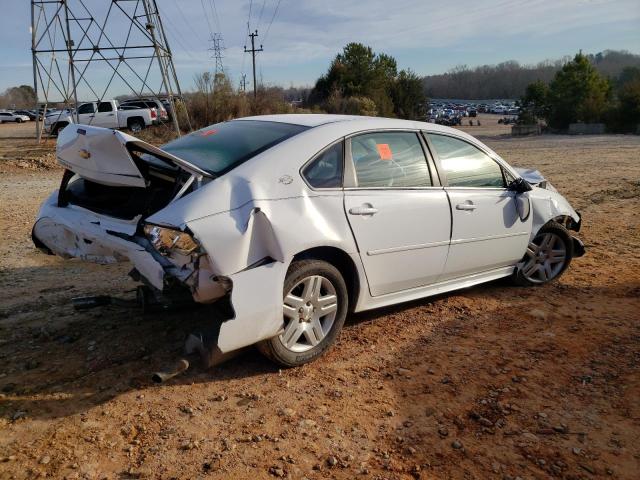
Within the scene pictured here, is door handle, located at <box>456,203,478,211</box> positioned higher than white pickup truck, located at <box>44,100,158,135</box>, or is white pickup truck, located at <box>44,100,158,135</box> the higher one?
white pickup truck, located at <box>44,100,158,135</box>

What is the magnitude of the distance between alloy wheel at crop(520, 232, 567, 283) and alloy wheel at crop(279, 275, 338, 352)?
2433mm

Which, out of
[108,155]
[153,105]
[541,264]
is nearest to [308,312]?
[108,155]

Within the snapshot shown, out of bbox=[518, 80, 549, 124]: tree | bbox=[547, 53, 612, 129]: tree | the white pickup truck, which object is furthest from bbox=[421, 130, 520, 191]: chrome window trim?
bbox=[518, 80, 549, 124]: tree

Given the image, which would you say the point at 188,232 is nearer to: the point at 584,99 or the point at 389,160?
the point at 389,160

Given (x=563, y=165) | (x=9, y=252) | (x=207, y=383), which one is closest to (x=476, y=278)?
(x=207, y=383)

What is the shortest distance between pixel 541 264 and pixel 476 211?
132cm

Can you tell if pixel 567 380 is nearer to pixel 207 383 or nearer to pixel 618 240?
pixel 207 383

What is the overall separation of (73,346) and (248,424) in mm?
1694

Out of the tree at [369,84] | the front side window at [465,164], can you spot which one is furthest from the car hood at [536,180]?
the tree at [369,84]

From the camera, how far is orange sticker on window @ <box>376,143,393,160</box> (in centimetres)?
424

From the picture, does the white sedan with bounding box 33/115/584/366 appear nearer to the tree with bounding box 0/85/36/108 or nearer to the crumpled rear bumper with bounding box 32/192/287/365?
the crumpled rear bumper with bounding box 32/192/287/365

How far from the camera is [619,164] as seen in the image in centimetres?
1614

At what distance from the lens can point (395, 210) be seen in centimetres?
408

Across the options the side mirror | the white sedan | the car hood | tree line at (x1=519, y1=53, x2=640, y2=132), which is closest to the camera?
the white sedan
